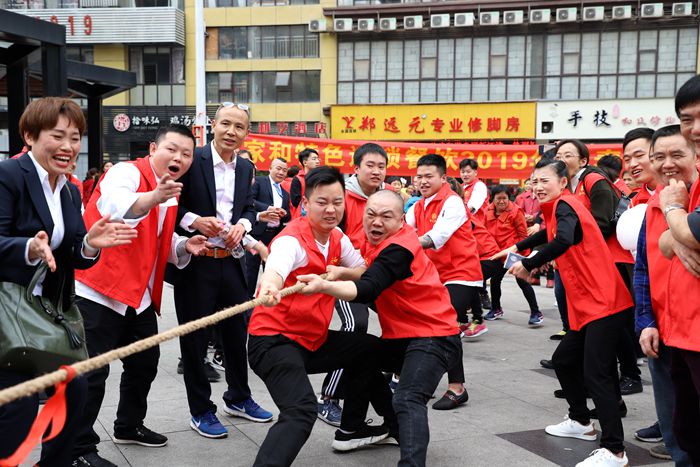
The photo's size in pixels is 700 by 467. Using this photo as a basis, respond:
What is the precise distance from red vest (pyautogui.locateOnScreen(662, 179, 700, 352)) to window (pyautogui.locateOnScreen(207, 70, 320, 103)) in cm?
2581

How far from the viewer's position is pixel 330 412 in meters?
4.27

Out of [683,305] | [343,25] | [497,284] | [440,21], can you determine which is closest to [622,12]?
[440,21]

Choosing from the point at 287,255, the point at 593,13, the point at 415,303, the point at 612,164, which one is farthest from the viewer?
the point at 593,13

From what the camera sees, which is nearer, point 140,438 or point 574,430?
point 140,438

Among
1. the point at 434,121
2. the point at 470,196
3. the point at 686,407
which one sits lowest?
the point at 686,407

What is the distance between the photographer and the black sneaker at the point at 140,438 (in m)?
3.79

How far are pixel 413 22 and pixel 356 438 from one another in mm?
23948

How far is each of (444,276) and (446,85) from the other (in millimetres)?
22310

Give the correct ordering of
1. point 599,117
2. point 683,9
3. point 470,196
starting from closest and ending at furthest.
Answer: point 470,196, point 683,9, point 599,117

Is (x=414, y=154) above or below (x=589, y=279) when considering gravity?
above

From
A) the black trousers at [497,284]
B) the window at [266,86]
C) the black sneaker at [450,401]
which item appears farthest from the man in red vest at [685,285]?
the window at [266,86]

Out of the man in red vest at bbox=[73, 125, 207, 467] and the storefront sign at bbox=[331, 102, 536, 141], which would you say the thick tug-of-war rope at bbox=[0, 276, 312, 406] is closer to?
the man in red vest at bbox=[73, 125, 207, 467]

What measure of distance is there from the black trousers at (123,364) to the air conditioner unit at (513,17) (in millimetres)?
24068

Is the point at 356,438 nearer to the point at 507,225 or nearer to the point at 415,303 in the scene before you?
the point at 415,303
